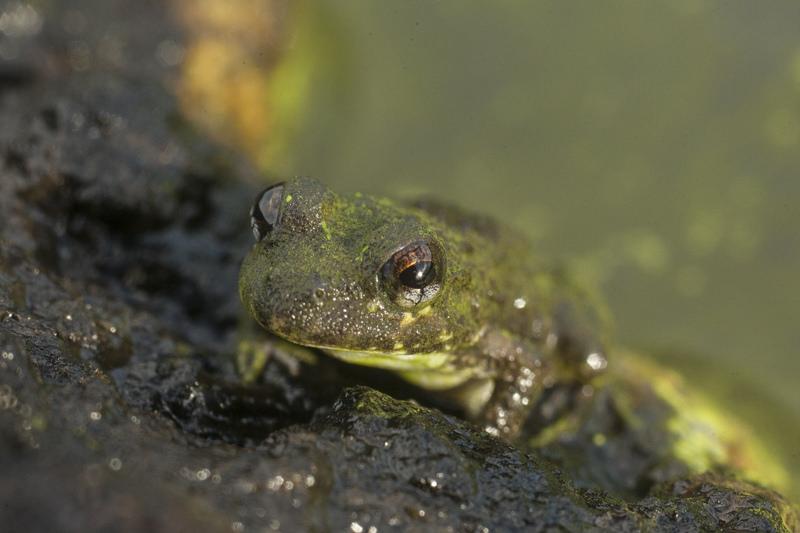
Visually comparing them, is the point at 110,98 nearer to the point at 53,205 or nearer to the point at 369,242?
the point at 53,205

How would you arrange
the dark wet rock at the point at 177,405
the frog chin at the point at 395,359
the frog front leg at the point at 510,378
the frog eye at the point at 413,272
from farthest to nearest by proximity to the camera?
the frog front leg at the point at 510,378, the frog chin at the point at 395,359, the frog eye at the point at 413,272, the dark wet rock at the point at 177,405

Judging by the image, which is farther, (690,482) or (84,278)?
(84,278)

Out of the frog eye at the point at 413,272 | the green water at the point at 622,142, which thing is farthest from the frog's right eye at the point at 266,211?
the green water at the point at 622,142

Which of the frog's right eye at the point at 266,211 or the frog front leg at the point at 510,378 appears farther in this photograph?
the frog front leg at the point at 510,378

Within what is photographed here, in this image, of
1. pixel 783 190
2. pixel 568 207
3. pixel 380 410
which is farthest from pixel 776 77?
pixel 380 410

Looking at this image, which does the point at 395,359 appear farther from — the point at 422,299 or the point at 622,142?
the point at 622,142

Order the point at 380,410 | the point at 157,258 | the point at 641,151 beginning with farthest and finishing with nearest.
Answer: the point at 641,151 → the point at 157,258 → the point at 380,410

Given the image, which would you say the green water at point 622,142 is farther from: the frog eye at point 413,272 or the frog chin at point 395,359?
the frog eye at point 413,272

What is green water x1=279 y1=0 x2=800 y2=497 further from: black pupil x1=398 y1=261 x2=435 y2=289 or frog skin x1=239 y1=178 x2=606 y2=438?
black pupil x1=398 y1=261 x2=435 y2=289
